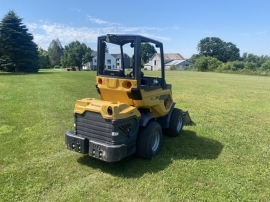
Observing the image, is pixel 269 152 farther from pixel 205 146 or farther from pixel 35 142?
pixel 35 142

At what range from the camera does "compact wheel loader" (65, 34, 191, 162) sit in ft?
12.0

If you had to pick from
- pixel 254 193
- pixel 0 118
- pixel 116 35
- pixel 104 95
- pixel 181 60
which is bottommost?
pixel 254 193

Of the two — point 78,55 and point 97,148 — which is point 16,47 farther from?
point 78,55

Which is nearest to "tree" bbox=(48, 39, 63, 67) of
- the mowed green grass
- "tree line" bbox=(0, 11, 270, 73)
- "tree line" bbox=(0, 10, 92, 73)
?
"tree line" bbox=(0, 11, 270, 73)

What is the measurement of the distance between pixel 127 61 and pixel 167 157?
6.89 ft

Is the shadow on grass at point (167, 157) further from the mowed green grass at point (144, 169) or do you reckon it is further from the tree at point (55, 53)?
the tree at point (55, 53)

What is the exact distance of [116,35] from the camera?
13.6 feet

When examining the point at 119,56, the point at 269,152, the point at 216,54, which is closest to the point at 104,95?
the point at 119,56

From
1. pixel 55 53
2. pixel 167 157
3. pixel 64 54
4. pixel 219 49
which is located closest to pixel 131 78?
pixel 167 157

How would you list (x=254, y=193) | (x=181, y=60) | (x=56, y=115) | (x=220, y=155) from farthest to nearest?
(x=181, y=60)
(x=56, y=115)
(x=220, y=155)
(x=254, y=193)

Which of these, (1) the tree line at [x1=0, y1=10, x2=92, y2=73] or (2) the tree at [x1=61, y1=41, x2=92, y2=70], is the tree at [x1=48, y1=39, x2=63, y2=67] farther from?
(1) the tree line at [x1=0, y1=10, x2=92, y2=73]

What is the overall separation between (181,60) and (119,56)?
8058cm

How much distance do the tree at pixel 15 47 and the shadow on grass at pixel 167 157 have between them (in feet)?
103

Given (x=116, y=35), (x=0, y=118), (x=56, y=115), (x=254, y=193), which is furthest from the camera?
(x=56, y=115)
